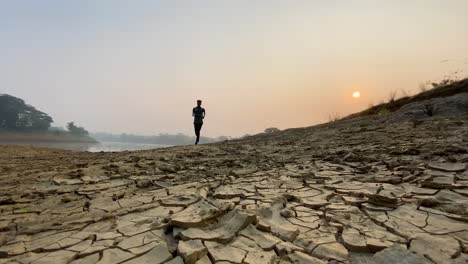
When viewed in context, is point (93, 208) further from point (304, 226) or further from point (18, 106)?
point (18, 106)

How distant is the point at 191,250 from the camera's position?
6.61 feet

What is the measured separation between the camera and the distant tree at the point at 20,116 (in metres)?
31.5

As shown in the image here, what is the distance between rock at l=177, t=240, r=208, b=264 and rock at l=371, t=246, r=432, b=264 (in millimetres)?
989

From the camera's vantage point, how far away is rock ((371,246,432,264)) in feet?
5.96

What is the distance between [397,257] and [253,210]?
3.80ft

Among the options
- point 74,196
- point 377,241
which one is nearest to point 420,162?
point 377,241

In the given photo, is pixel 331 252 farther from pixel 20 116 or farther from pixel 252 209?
pixel 20 116

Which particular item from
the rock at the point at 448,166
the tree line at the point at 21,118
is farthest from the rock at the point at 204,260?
the tree line at the point at 21,118

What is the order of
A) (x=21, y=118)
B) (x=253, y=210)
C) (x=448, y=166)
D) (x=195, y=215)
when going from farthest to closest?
(x=21, y=118)
(x=448, y=166)
(x=253, y=210)
(x=195, y=215)

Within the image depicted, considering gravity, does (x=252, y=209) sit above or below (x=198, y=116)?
below

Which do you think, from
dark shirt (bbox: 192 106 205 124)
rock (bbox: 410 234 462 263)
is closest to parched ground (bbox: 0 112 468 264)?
rock (bbox: 410 234 462 263)

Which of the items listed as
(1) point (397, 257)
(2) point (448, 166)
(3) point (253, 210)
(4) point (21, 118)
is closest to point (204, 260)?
(3) point (253, 210)

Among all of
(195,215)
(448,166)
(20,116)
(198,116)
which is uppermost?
(20,116)

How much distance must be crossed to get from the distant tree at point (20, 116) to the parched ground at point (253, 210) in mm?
31771
